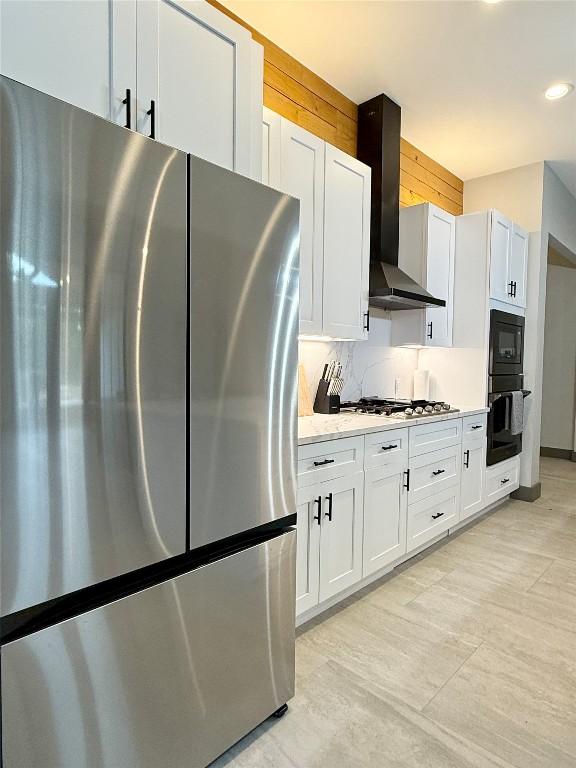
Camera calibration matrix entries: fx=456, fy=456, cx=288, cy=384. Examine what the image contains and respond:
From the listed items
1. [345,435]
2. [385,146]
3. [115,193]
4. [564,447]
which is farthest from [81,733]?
[564,447]

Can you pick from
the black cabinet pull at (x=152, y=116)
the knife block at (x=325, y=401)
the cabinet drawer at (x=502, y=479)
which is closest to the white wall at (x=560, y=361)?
the cabinet drawer at (x=502, y=479)

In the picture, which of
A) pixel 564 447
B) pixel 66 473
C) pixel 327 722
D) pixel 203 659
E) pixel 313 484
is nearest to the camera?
pixel 66 473

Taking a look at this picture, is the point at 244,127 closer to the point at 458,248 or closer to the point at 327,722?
the point at 327,722

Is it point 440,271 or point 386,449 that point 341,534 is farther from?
point 440,271

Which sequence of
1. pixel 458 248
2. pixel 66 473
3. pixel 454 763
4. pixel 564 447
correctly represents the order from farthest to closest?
pixel 564 447
pixel 458 248
pixel 454 763
pixel 66 473

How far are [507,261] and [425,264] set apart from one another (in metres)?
0.88

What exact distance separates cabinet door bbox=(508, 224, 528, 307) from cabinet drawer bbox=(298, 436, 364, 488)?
2.51 meters

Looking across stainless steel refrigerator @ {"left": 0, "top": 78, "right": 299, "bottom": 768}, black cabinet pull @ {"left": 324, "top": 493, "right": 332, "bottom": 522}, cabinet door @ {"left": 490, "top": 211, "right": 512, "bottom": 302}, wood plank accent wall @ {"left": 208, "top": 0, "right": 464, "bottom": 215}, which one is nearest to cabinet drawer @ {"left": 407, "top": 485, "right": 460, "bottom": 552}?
black cabinet pull @ {"left": 324, "top": 493, "right": 332, "bottom": 522}

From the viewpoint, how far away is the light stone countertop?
2.05 meters

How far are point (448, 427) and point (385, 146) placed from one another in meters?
1.94

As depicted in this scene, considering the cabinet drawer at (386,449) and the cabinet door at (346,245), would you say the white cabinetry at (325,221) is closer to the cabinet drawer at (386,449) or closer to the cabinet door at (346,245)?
the cabinet door at (346,245)

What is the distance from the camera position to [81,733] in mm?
1082

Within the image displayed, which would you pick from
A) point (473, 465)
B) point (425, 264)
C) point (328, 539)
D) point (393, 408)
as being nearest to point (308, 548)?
point (328, 539)

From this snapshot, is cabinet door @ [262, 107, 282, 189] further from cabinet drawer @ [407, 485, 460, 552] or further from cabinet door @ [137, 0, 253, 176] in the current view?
cabinet drawer @ [407, 485, 460, 552]
